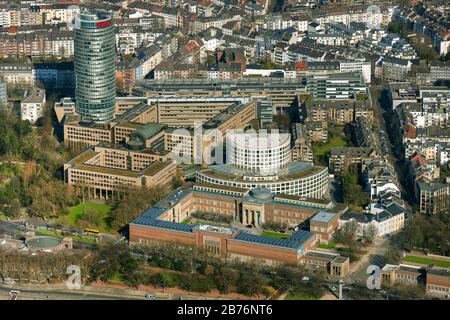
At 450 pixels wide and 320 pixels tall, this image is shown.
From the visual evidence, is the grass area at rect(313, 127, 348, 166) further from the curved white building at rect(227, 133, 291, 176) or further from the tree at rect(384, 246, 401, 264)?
the tree at rect(384, 246, 401, 264)

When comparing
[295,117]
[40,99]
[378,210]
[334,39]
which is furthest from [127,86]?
[378,210]

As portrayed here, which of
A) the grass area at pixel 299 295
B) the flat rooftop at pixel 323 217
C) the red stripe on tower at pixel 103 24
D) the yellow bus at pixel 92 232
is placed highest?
the red stripe on tower at pixel 103 24

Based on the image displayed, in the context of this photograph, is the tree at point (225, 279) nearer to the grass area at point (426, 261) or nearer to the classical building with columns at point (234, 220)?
the classical building with columns at point (234, 220)

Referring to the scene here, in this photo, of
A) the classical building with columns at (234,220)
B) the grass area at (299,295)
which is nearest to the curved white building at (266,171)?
the classical building with columns at (234,220)

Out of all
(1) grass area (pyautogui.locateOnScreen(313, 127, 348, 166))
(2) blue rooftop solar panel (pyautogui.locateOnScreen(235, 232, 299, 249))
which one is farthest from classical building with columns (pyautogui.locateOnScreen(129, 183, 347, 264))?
(1) grass area (pyautogui.locateOnScreen(313, 127, 348, 166))

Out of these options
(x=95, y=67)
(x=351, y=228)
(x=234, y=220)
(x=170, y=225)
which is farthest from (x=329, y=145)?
(x=170, y=225)

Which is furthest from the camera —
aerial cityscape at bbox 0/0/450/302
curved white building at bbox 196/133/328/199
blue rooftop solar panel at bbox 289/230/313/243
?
curved white building at bbox 196/133/328/199
